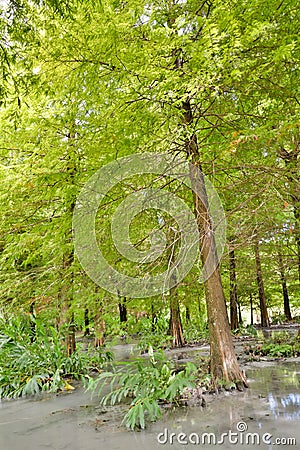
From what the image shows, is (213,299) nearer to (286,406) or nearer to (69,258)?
(286,406)

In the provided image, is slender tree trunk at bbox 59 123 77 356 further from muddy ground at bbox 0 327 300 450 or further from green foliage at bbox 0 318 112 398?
muddy ground at bbox 0 327 300 450

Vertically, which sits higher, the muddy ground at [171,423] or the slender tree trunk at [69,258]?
the slender tree trunk at [69,258]

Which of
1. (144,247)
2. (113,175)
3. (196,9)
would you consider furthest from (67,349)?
(196,9)

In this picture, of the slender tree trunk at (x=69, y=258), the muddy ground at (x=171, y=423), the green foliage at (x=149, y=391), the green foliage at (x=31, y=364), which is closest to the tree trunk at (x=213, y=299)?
the muddy ground at (x=171, y=423)

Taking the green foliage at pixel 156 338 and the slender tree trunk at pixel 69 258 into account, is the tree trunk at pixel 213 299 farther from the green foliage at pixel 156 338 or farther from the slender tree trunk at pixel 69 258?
the green foliage at pixel 156 338

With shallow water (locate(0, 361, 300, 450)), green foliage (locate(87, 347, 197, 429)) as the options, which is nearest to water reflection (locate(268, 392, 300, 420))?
shallow water (locate(0, 361, 300, 450))

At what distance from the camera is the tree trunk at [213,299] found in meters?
4.73

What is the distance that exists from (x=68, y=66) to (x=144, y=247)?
344 centimetres

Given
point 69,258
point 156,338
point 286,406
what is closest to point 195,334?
point 156,338

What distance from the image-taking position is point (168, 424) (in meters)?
3.40

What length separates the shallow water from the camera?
A: 9.80ft

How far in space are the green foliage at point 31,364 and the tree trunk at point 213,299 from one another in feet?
8.42

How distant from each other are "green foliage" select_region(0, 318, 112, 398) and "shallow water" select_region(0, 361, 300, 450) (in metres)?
0.79

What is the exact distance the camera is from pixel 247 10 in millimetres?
3986
